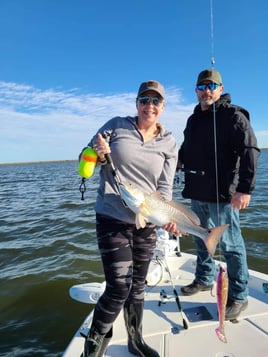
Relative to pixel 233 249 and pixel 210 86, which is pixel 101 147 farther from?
pixel 233 249

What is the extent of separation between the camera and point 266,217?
11906mm

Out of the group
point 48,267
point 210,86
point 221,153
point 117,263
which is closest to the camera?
point 117,263

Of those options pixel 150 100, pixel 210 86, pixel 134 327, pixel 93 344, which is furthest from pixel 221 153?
pixel 93 344

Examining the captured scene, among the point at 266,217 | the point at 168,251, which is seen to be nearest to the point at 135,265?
the point at 168,251

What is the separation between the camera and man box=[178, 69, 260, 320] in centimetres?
365

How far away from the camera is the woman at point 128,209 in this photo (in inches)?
117

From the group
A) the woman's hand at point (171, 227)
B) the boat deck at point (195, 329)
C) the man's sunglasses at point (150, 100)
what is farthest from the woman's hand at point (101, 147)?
the boat deck at point (195, 329)

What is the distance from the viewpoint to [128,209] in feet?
10.2

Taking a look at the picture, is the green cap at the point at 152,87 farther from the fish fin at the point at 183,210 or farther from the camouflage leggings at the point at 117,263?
the camouflage leggings at the point at 117,263

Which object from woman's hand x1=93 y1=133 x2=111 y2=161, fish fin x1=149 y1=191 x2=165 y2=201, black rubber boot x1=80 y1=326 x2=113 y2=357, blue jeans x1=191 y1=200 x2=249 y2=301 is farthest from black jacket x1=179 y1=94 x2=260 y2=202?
black rubber boot x1=80 y1=326 x2=113 y2=357

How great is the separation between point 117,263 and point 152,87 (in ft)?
6.11

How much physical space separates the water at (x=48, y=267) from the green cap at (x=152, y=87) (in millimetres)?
4156

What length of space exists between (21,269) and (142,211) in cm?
611

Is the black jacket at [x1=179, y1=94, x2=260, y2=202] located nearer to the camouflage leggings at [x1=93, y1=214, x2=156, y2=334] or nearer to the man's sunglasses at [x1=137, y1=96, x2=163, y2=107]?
the man's sunglasses at [x1=137, y1=96, x2=163, y2=107]
